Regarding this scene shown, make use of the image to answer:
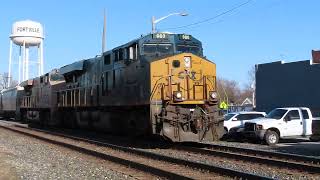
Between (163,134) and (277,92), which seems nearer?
(163,134)

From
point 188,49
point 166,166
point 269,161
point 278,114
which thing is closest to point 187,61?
point 188,49

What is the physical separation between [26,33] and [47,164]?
74.2 metres

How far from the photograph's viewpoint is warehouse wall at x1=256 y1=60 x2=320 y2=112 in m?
34.3

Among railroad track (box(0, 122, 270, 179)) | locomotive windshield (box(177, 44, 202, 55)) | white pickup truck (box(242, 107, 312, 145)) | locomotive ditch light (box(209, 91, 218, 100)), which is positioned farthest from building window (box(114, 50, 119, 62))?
white pickup truck (box(242, 107, 312, 145))

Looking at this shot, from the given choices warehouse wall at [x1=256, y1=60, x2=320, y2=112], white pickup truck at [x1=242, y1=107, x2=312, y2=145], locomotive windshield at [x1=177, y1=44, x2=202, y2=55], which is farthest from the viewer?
warehouse wall at [x1=256, y1=60, x2=320, y2=112]

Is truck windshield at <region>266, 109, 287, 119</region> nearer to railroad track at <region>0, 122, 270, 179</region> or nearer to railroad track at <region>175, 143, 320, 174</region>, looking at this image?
railroad track at <region>175, 143, 320, 174</region>

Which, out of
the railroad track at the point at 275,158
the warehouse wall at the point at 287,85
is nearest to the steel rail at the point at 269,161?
the railroad track at the point at 275,158

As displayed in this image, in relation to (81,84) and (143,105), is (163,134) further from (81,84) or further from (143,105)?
(81,84)

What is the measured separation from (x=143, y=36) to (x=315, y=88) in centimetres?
1868

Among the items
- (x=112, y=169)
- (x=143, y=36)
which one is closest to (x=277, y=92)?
(x=143, y=36)

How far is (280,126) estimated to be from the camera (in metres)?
22.9

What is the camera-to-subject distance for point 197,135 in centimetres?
1783

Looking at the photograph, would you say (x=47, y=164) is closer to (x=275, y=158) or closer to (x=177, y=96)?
(x=177, y=96)

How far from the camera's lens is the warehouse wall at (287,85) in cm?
3428
